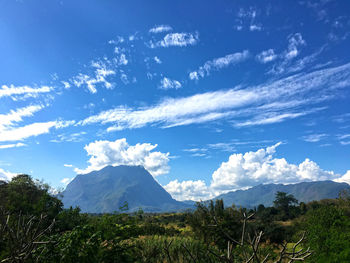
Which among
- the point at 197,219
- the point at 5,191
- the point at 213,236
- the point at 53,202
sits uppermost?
the point at 5,191

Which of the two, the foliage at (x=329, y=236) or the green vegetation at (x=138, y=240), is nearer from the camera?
the green vegetation at (x=138, y=240)

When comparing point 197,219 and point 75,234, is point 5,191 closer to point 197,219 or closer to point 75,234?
point 197,219

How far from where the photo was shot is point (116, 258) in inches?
253

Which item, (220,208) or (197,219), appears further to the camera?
(220,208)

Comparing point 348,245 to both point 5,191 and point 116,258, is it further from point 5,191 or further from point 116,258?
point 5,191

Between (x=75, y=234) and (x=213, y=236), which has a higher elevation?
(x=75, y=234)

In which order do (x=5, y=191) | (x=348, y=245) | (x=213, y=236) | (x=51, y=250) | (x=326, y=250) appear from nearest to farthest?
(x=51, y=250) < (x=348, y=245) < (x=326, y=250) < (x=213, y=236) < (x=5, y=191)

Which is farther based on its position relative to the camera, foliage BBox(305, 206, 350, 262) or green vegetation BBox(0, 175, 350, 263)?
foliage BBox(305, 206, 350, 262)

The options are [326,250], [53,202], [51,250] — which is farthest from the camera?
[53,202]

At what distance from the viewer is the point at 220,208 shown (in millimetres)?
20844

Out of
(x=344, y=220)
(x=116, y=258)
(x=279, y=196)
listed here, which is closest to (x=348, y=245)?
(x=344, y=220)

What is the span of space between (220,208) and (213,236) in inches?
119

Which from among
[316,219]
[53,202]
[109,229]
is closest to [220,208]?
[316,219]

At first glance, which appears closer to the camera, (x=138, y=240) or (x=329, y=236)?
(x=329, y=236)
